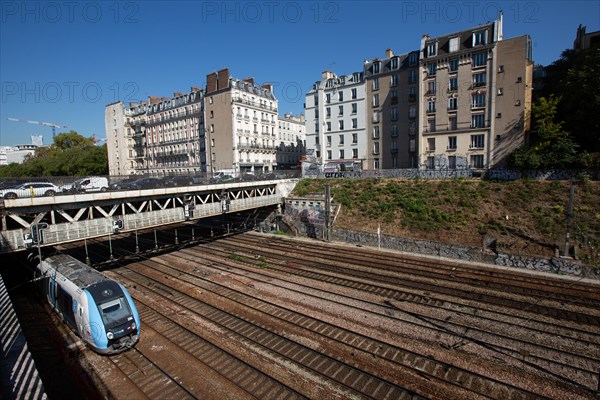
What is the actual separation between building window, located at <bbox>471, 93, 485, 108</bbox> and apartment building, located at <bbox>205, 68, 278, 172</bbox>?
3966 centimetres

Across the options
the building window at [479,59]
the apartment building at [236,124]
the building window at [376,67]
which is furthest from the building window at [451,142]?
the apartment building at [236,124]

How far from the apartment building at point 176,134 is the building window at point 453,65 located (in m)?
47.7

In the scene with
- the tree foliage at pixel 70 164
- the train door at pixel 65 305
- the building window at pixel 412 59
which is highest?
the building window at pixel 412 59

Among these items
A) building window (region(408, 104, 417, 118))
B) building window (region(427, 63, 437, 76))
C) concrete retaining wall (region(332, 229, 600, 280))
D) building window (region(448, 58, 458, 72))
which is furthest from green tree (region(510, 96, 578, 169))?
concrete retaining wall (region(332, 229, 600, 280))

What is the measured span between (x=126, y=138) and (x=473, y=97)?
80112 mm

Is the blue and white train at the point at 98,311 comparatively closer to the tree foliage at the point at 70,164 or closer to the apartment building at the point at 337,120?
the apartment building at the point at 337,120

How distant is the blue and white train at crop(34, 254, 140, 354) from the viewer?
12.4 meters

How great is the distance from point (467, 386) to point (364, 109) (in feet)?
161

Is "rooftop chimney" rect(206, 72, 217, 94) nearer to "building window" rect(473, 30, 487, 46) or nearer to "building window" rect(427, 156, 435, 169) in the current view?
"building window" rect(427, 156, 435, 169)

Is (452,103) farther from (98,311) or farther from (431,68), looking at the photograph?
(98,311)

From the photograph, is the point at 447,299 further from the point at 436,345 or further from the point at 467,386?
the point at 467,386

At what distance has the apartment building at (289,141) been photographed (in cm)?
7475

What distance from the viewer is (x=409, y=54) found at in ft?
163

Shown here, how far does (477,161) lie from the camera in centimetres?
4303
